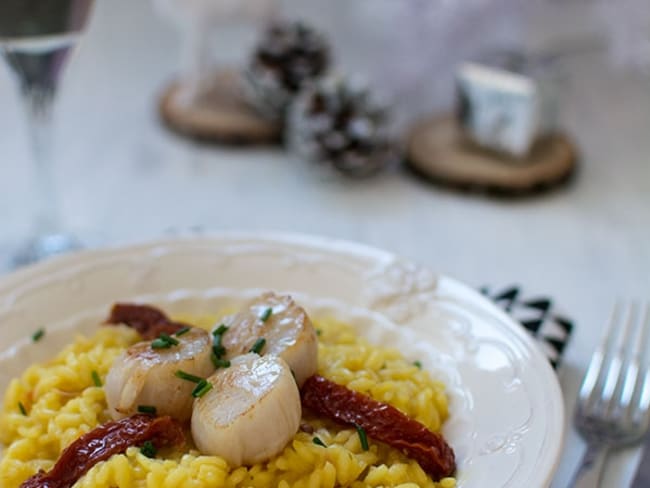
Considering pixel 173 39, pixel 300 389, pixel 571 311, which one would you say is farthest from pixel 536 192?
pixel 173 39

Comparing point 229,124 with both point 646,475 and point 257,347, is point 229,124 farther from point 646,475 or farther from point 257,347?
point 646,475

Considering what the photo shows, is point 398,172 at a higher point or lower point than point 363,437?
lower

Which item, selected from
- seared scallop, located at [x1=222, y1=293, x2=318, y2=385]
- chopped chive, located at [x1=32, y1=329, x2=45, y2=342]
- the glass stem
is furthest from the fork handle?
the glass stem

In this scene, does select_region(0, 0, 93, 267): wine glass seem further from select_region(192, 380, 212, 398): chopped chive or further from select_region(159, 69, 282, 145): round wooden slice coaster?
select_region(192, 380, 212, 398): chopped chive

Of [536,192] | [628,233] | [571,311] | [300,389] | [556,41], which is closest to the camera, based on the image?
[300,389]

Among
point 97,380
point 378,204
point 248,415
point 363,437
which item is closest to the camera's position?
point 248,415

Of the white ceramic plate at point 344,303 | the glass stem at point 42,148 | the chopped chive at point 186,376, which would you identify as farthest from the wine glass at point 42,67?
the chopped chive at point 186,376

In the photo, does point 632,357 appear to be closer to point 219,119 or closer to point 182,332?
point 182,332

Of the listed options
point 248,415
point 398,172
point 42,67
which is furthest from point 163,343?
point 398,172
